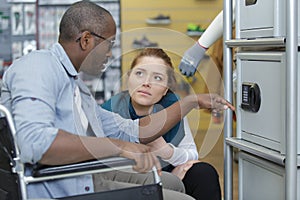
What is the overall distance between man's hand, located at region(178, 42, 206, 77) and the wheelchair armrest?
25.5 inches

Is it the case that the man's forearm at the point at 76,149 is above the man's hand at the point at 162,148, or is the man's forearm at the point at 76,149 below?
above

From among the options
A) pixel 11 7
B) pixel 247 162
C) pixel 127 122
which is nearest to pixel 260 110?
pixel 247 162

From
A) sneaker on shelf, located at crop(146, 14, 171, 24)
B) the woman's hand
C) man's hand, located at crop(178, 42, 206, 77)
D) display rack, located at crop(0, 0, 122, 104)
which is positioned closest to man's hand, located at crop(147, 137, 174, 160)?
the woman's hand

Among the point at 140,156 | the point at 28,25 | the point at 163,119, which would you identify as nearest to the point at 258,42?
the point at 163,119

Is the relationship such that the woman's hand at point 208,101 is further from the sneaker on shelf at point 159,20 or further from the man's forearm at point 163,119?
the sneaker on shelf at point 159,20

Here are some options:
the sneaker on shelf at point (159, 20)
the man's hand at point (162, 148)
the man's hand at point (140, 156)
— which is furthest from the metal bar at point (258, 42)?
the sneaker on shelf at point (159, 20)

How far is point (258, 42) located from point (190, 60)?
33 centimetres

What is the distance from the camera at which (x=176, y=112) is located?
1993mm

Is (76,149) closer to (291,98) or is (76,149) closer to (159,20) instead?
(291,98)

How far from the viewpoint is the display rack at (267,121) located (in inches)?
72.7

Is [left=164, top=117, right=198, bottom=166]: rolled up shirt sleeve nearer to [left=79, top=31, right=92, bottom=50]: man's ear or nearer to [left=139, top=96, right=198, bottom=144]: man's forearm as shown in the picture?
[left=139, top=96, right=198, bottom=144]: man's forearm

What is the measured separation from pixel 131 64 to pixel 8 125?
0.55 m

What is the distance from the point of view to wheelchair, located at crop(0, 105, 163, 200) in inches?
63.2

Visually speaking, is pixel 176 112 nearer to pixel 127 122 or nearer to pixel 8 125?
pixel 127 122
